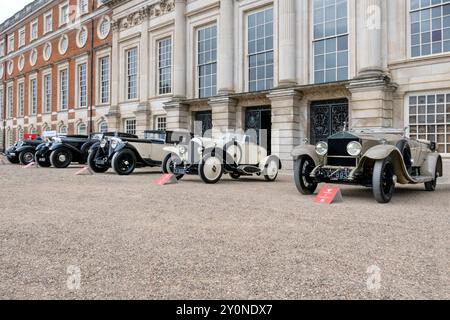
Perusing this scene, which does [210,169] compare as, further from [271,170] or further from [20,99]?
[20,99]

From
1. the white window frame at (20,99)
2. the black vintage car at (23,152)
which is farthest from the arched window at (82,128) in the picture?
the white window frame at (20,99)

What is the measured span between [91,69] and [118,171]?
1838 cm

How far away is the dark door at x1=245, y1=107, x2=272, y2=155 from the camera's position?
Result: 60.1ft

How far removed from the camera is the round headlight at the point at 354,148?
7.24 m

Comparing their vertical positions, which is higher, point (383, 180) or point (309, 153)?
point (309, 153)

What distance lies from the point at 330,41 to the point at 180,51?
8.74m

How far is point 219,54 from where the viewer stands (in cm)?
1966

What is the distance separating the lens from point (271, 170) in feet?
37.9

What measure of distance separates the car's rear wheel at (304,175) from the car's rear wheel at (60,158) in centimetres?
1136

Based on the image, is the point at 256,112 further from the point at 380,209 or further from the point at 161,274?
the point at 161,274

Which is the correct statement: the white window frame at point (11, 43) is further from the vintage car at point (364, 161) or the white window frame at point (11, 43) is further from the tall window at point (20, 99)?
the vintage car at point (364, 161)

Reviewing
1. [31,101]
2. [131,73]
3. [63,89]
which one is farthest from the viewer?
[31,101]

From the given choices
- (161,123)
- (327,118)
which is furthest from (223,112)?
(161,123)

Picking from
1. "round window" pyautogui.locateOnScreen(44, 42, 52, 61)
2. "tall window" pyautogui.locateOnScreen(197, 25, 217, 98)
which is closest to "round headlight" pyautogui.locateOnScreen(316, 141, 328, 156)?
"tall window" pyautogui.locateOnScreen(197, 25, 217, 98)
